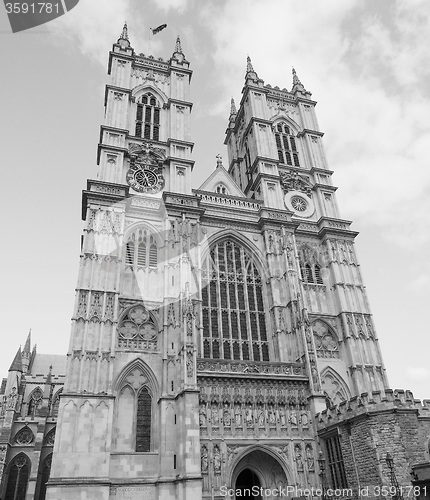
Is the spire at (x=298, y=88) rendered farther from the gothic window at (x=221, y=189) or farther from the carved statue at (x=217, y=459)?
the carved statue at (x=217, y=459)

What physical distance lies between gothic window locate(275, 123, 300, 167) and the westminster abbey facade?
0.12 meters

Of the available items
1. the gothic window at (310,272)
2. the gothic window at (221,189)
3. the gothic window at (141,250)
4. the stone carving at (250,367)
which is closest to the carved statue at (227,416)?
the stone carving at (250,367)

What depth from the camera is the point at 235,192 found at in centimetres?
3306

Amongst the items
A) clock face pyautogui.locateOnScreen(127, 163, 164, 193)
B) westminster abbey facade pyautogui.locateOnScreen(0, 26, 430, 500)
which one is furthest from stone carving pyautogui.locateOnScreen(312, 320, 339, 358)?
clock face pyautogui.locateOnScreen(127, 163, 164, 193)

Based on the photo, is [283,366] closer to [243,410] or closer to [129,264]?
[243,410]

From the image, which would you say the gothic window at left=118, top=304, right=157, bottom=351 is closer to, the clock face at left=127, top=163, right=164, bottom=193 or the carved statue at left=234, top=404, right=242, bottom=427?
the carved statue at left=234, top=404, right=242, bottom=427

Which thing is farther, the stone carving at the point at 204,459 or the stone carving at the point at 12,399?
the stone carving at the point at 12,399

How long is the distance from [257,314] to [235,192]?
10.1 meters

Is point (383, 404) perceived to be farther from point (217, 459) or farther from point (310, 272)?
point (310, 272)

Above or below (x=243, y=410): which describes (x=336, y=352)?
above

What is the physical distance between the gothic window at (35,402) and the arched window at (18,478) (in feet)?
15.8

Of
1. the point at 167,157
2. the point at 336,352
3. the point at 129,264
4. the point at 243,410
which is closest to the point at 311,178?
the point at 167,157

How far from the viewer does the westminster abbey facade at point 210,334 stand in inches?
769

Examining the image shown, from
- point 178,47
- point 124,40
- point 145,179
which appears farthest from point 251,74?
point 145,179
